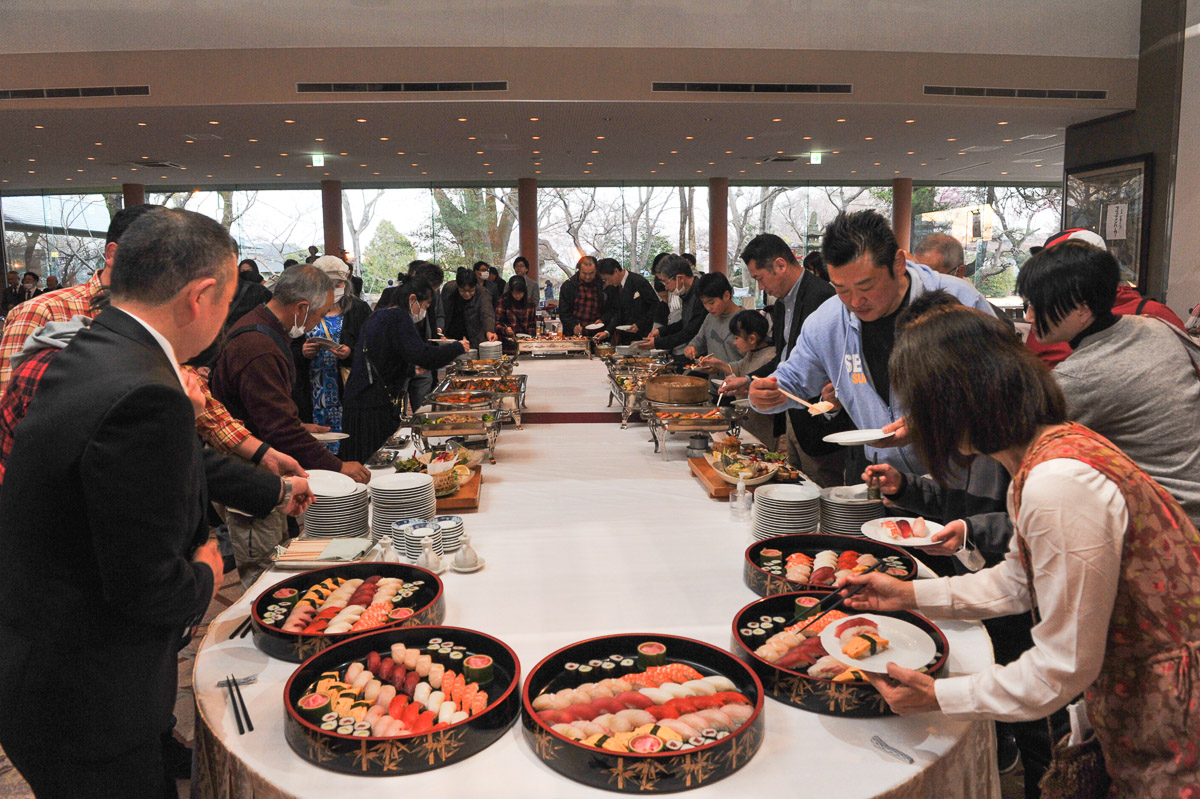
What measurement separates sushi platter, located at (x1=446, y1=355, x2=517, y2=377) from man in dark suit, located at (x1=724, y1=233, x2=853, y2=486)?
162 cm

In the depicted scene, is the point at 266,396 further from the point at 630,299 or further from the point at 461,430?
the point at 630,299

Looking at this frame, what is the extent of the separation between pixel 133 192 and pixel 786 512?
15059 mm

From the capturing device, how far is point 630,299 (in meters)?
6.48

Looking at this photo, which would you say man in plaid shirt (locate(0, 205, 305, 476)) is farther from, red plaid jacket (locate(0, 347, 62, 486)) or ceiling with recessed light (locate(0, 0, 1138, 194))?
ceiling with recessed light (locate(0, 0, 1138, 194))

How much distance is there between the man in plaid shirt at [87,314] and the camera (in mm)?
2080

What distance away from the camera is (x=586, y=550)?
195cm

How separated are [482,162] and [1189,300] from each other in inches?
337

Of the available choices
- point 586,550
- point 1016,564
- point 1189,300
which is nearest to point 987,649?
point 1016,564

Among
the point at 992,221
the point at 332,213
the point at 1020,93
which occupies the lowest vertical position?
the point at 992,221

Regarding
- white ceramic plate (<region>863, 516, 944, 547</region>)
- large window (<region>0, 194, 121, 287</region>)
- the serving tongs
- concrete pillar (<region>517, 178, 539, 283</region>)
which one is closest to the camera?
the serving tongs

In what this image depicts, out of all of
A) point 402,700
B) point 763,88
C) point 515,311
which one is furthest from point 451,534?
point 763,88

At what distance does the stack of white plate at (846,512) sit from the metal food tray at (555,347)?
14.2ft

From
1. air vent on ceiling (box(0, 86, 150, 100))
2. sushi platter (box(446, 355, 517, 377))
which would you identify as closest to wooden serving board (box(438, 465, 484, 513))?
sushi platter (box(446, 355, 517, 377))

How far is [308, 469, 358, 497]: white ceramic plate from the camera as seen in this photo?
197 centimetres
